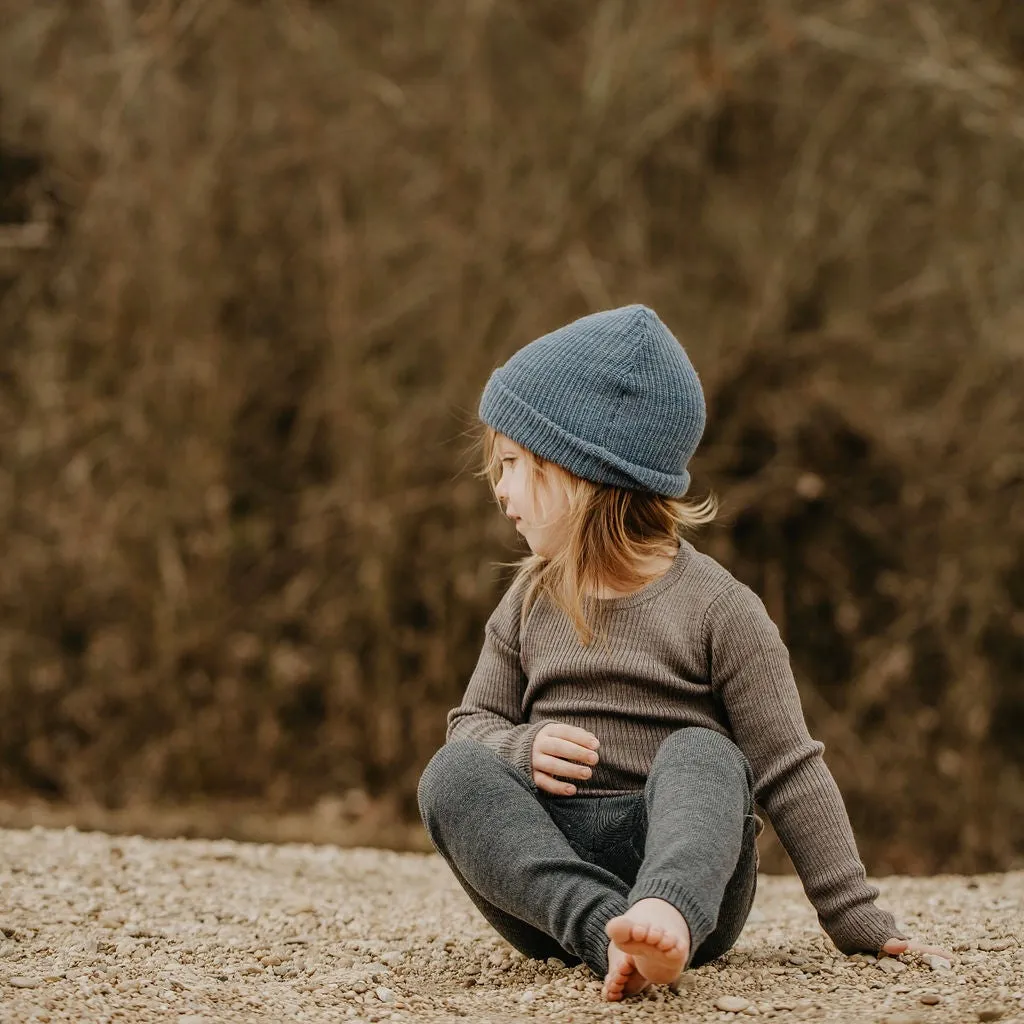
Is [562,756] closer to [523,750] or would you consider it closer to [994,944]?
[523,750]

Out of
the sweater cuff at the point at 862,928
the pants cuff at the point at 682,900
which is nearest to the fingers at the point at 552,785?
the pants cuff at the point at 682,900

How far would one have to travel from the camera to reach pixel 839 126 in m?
7.35

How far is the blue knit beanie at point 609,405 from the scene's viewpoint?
2.59m

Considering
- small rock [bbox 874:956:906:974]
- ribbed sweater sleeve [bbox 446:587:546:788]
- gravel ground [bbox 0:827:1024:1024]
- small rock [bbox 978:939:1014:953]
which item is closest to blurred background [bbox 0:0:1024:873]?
gravel ground [bbox 0:827:1024:1024]

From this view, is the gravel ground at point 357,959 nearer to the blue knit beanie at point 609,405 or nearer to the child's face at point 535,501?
the child's face at point 535,501

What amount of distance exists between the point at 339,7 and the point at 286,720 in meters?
3.69

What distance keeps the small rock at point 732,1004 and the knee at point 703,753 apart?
1.10 ft

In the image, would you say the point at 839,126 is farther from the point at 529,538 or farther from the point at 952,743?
the point at 529,538

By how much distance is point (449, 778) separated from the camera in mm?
2494

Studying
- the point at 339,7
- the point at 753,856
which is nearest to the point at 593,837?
the point at 753,856

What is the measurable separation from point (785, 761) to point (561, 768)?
0.38 meters

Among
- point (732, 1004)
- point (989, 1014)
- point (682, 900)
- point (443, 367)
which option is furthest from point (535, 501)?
point (443, 367)

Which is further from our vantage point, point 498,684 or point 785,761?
point 498,684

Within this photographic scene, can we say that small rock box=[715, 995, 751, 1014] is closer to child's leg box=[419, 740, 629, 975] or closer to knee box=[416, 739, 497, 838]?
child's leg box=[419, 740, 629, 975]
